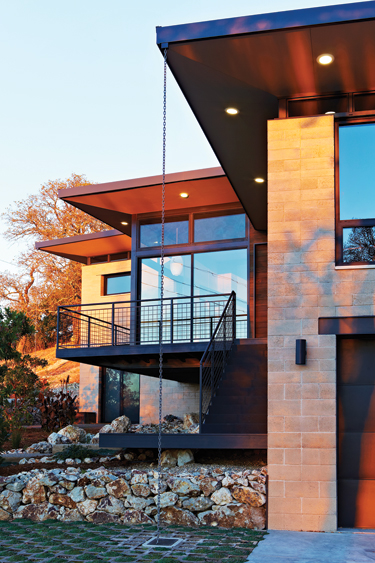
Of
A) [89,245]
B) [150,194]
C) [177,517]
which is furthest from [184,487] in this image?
[89,245]

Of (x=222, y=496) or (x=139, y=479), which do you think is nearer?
(x=222, y=496)

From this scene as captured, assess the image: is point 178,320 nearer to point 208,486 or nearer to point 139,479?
point 139,479

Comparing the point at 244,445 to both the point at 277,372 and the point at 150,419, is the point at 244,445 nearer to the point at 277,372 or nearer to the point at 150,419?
the point at 277,372

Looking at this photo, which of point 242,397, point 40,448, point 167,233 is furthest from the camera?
point 167,233

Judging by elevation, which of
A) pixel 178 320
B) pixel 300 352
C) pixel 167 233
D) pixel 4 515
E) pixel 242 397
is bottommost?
pixel 4 515

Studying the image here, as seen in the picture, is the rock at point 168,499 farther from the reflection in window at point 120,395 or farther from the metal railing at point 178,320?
the reflection in window at point 120,395

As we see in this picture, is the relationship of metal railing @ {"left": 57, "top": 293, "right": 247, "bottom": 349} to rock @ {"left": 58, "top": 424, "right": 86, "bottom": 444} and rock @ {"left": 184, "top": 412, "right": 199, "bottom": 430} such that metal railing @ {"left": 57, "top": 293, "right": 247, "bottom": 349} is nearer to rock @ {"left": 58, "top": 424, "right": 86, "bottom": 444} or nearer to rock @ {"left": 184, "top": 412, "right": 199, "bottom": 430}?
rock @ {"left": 184, "top": 412, "right": 199, "bottom": 430}

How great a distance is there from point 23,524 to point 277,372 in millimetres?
3563

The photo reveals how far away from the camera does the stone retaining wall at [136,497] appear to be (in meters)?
6.63

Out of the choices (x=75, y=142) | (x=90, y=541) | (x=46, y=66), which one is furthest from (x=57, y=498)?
(x=75, y=142)

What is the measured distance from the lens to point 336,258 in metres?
6.84

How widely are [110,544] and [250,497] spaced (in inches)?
66.2

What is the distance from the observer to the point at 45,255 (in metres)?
33.4

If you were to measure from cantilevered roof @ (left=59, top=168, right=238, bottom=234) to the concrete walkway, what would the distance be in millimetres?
8114
